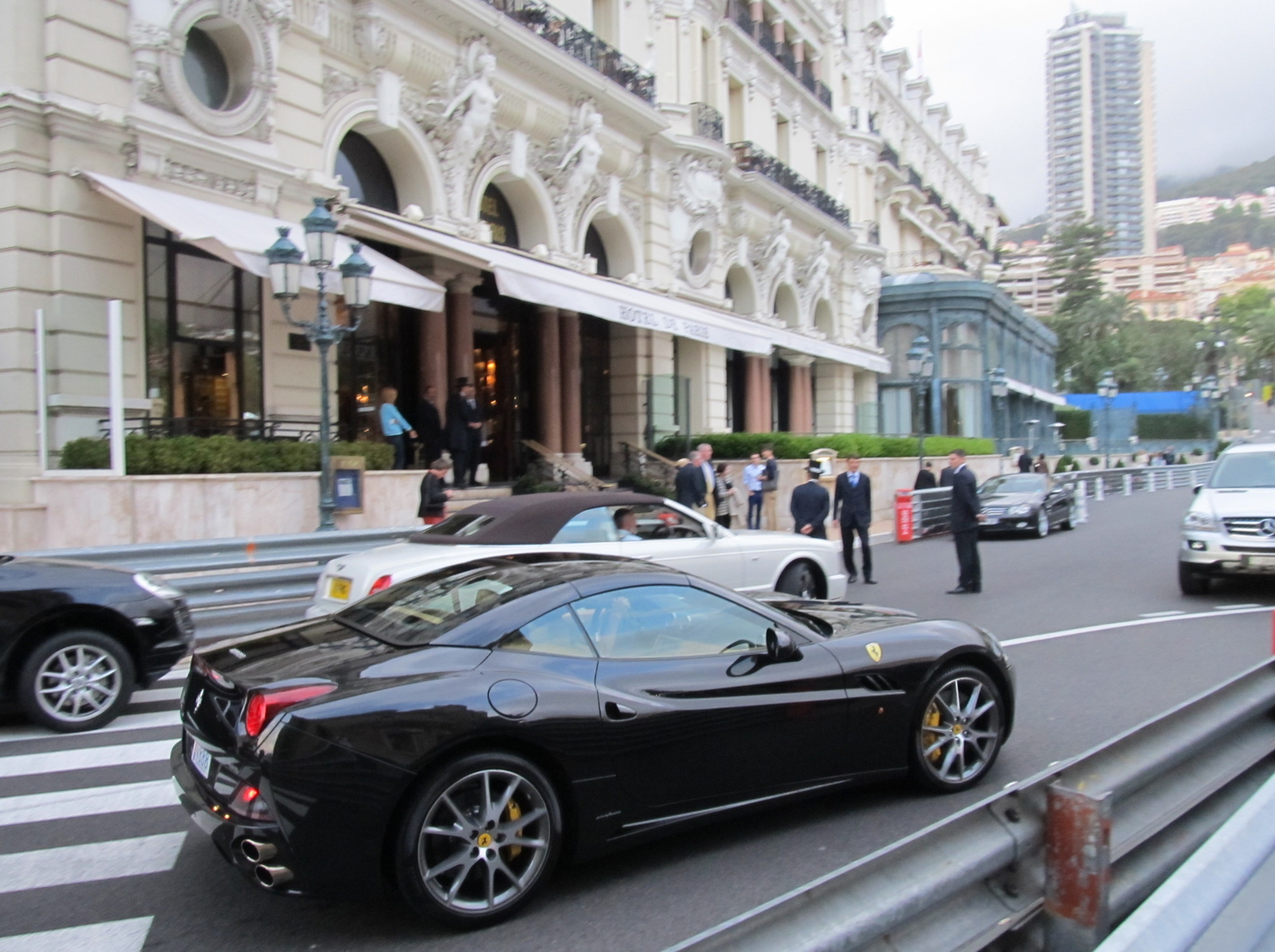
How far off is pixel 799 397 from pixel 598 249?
12.8m

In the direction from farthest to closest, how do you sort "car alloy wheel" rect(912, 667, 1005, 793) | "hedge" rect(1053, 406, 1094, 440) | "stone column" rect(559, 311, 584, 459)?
"hedge" rect(1053, 406, 1094, 440) → "stone column" rect(559, 311, 584, 459) → "car alloy wheel" rect(912, 667, 1005, 793)

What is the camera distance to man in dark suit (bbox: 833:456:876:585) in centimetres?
1366

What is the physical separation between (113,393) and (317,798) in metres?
8.72

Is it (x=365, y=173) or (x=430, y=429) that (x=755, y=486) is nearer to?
(x=430, y=429)

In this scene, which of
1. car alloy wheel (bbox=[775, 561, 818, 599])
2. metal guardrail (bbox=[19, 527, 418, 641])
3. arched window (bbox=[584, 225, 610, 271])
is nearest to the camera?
metal guardrail (bbox=[19, 527, 418, 641])

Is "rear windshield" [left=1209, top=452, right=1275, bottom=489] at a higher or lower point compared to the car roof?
higher

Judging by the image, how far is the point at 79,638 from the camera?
6.53 m

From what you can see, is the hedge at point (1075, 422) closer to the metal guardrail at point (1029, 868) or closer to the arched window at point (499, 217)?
the arched window at point (499, 217)

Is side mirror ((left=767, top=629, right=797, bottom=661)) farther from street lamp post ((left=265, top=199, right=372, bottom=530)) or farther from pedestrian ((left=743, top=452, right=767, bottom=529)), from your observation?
pedestrian ((left=743, top=452, right=767, bottom=529))

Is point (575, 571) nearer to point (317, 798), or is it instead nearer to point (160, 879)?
point (317, 798)

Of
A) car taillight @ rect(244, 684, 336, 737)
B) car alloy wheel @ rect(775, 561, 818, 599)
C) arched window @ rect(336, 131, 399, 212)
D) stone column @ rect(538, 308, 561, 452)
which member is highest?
arched window @ rect(336, 131, 399, 212)

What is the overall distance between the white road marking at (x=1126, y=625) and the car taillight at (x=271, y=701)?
6.79 m

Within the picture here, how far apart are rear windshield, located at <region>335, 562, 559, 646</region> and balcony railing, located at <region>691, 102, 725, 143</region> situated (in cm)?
2214

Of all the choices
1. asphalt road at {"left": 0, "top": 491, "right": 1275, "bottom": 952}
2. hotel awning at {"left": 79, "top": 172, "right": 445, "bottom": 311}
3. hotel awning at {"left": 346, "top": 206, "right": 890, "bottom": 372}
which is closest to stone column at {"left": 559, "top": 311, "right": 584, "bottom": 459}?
hotel awning at {"left": 346, "top": 206, "right": 890, "bottom": 372}
